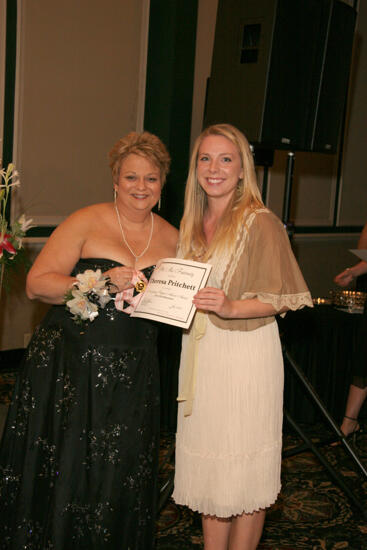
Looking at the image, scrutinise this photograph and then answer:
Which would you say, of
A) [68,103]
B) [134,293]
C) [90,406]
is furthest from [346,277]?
[68,103]

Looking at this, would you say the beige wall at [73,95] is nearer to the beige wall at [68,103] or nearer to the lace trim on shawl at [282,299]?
the beige wall at [68,103]

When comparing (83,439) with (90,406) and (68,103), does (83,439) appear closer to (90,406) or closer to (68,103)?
(90,406)

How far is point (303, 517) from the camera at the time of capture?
329cm

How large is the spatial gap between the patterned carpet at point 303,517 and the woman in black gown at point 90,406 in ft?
1.80

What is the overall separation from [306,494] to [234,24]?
8.06ft

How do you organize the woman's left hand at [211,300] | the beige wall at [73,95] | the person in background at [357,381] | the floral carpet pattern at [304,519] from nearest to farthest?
the woman's left hand at [211,300], the floral carpet pattern at [304,519], the person in background at [357,381], the beige wall at [73,95]

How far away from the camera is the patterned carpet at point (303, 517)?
3027mm

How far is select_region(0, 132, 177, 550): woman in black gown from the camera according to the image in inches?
97.5

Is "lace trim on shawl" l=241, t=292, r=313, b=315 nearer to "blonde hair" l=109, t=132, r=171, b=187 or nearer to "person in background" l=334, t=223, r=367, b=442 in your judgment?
"blonde hair" l=109, t=132, r=171, b=187

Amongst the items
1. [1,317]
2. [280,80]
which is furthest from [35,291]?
[1,317]

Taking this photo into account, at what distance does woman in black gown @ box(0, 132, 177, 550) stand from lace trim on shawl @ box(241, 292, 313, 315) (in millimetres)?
453

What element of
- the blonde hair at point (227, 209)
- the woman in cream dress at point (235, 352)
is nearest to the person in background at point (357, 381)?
the woman in cream dress at point (235, 352)

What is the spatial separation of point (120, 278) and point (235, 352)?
0.50 m

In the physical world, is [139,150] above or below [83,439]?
above
